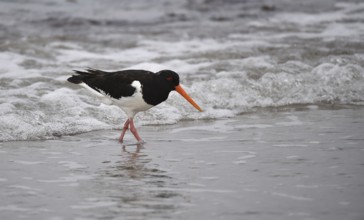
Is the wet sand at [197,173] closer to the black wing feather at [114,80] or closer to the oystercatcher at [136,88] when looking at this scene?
the oystercatcher at [136,88]

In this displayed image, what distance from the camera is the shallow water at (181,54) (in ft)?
29.9

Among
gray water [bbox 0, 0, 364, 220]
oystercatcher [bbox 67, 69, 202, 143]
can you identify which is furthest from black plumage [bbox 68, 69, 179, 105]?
gray water [bbox 0, 0, 364, 220]

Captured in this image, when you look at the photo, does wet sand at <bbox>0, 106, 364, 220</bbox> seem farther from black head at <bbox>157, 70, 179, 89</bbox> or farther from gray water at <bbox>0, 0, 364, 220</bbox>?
black head at <bbox>157, 70, 179, 89</bbox>

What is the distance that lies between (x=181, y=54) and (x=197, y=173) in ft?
25.7

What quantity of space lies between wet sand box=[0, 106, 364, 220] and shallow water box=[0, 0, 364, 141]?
0.73 meters

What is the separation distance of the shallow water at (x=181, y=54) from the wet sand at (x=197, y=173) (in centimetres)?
73

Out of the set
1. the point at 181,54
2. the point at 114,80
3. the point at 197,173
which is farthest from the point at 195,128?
the point at 181,54

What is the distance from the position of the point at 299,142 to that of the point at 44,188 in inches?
122

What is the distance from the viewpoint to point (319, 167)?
20.4ft

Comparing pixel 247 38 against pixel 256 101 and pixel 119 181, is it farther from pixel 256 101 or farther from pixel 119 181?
pixel 119 181

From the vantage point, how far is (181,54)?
45.2 feet

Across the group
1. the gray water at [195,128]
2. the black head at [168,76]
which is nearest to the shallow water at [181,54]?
the gray water at [195,128]

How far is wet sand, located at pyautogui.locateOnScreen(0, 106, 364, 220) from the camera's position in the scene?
501 centimetres

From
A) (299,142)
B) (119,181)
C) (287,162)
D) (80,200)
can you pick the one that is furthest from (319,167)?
(80,200)
